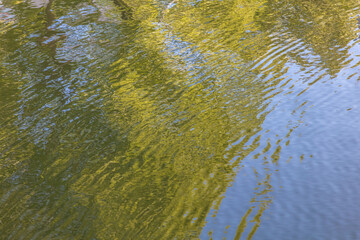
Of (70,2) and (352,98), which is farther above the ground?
(70,2)

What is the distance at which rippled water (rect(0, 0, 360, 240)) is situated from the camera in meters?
6.75

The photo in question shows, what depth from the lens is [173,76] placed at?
11492 mm

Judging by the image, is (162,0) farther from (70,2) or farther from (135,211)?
(135,211)

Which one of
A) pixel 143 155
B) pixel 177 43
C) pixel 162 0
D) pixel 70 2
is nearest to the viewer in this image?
pixel 143 155

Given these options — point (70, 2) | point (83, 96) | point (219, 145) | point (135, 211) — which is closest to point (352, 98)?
point (219, 145)

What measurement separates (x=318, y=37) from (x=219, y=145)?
5.79 metres

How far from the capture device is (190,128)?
9023mm

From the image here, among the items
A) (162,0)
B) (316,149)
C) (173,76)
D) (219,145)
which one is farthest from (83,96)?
(162,0)

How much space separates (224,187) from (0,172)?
4563mm

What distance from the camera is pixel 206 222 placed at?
6559 millimetres

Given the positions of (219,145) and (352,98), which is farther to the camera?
(352,98)

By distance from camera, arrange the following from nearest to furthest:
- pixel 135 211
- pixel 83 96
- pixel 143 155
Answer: pixel 135 211
pixel 143 155
pixel 83 96

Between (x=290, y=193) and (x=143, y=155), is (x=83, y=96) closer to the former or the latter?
(x=143, y=155)

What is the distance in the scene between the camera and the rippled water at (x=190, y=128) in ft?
22.1
